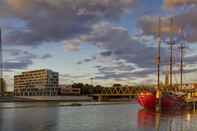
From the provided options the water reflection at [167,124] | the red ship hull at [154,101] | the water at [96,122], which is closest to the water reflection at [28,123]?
the water at [96,122]

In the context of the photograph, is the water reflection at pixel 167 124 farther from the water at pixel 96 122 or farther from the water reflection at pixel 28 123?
the water reflection at pixel 28 123

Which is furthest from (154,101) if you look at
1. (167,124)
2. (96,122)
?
(167,124)

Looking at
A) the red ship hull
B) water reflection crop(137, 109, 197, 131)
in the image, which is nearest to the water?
water reflection crop(137, 109, 197, 131)

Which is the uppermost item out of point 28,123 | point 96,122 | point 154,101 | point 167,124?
point 154,101

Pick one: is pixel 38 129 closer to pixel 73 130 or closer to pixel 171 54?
pixel 73 130

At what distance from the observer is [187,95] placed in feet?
588

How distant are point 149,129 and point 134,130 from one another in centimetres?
330

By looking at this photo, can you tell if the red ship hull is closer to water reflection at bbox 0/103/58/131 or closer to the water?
the water

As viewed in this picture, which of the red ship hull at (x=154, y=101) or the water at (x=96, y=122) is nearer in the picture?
the water at (x=96, y=122)

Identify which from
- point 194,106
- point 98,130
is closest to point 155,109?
point 194,106

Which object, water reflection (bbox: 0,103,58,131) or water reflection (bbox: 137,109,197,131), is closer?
water reflection (bbox: 0,103,58,131)

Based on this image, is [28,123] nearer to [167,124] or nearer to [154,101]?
[167,124]

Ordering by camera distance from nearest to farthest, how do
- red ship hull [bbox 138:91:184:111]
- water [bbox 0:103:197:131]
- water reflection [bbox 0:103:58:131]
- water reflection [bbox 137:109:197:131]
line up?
water reflection [bbox 0:103:58:131] < water [bbox 0:103:197:131] < water reflection [bbox 137:109:197:131] < red ship hull [bbox 138:91:184:111]

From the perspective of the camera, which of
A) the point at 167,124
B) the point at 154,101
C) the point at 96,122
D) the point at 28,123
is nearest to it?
the point at 28,123
